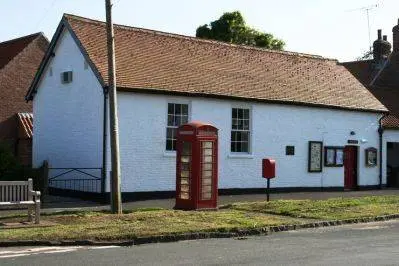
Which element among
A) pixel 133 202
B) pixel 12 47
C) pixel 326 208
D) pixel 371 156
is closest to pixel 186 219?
pixel 326 208

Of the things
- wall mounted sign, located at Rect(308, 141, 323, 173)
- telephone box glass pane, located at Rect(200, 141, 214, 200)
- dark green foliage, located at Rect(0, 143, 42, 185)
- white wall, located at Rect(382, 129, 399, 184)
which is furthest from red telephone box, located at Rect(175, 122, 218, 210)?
white wall, located at Rect(382, 129, 399, 184)

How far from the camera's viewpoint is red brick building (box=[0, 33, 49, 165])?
3006 cm

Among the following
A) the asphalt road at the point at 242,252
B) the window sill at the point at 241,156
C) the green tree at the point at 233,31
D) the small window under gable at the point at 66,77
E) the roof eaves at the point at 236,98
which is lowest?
the asphalt road at the point at 242,252

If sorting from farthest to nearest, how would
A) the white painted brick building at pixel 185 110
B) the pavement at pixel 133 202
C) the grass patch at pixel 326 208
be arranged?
1. the white painted brick building at pixel 185 110
2. the pavement at pixel 133 202
3. the grass patch at pixel 326 208

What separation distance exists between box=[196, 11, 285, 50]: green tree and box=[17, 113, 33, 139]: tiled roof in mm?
19964

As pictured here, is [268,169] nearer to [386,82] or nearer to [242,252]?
[242,252]

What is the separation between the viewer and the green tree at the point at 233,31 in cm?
4844

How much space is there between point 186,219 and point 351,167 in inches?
609

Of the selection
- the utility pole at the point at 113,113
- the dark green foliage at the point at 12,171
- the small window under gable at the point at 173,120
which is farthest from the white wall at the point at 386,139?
the utility pole at the point at 113,113

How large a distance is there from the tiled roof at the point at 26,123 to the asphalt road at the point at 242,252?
1837cm

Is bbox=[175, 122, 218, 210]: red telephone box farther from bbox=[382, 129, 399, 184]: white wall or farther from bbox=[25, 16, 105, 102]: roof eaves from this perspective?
bbox=[382, 129, 399, 184]: white wall

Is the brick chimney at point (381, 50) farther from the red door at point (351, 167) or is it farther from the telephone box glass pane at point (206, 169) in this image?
the telephone box glass pane at point (206, 169)

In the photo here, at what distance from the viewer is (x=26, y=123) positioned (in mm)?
30938

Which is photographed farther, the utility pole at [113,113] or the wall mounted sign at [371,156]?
the wall mounted sign at [371,156]
